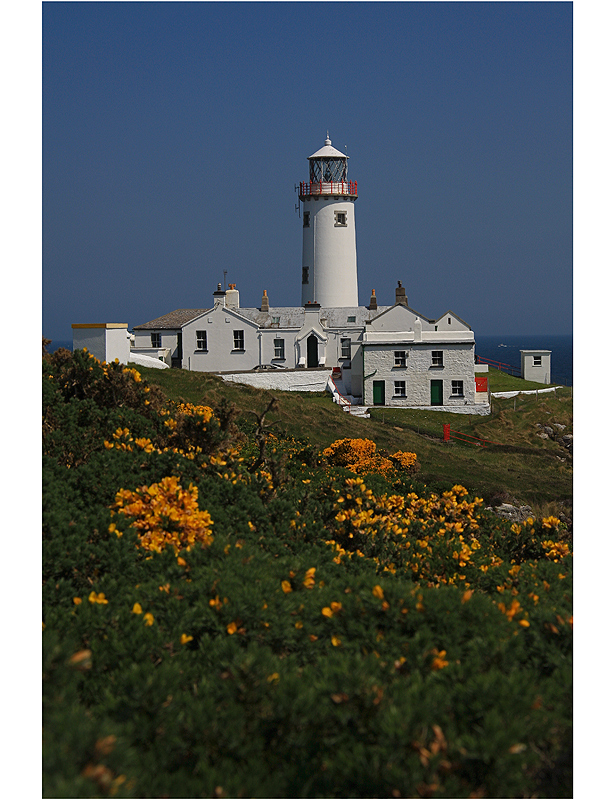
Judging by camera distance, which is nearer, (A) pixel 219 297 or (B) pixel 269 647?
(B) pixel 269 647

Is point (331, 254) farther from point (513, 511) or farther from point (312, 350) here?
point (513, 511)

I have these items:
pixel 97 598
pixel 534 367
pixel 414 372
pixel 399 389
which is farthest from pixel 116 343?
pixel 534 367

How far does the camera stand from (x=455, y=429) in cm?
→ 3581

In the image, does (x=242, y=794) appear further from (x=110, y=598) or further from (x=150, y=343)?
(x=150, y=343)

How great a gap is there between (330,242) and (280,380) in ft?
58.2

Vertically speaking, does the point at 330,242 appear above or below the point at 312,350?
above

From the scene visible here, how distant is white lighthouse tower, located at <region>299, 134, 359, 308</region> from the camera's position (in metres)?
54.0

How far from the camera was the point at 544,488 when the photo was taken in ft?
72.4

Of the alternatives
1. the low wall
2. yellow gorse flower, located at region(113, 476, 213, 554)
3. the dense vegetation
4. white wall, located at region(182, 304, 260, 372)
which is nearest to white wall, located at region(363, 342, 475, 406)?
the low wall

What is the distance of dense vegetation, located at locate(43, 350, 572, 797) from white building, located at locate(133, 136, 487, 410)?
105 ft

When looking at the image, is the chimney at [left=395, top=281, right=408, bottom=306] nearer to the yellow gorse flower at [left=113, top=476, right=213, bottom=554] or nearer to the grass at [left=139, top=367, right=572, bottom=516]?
the grass at [left=139, top=367, right=572, bottom=516]

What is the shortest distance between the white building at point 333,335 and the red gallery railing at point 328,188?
0.08 m

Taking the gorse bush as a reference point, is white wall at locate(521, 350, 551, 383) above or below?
above

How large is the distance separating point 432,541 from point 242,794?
18.9 feet
